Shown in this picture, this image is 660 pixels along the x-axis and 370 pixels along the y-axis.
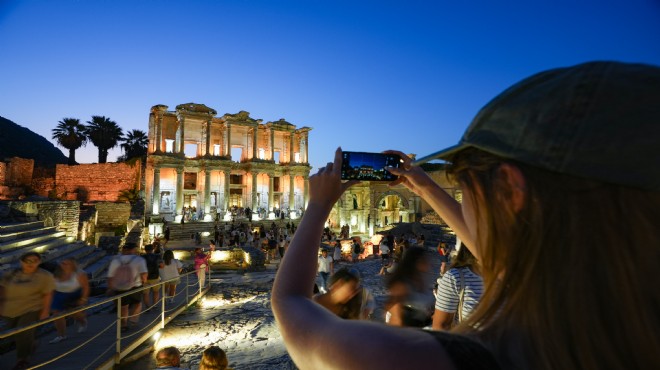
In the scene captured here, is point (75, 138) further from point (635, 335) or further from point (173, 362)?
point (635, 335)

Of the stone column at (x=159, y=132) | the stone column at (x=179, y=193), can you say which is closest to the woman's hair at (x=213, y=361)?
the stone column at (x=179, y=193)

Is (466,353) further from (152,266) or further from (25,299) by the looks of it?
(152,266)

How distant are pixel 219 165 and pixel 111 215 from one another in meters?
11.2

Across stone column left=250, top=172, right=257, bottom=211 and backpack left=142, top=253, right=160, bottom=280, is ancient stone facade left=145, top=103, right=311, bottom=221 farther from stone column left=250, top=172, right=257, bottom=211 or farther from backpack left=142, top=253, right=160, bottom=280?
backpack left=142, top=253, right=160, bottom=280

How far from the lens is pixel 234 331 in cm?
737

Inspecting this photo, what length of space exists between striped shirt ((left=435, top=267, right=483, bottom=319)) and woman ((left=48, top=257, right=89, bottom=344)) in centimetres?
622

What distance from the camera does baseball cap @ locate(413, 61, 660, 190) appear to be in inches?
21.4

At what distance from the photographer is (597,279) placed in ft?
1.92

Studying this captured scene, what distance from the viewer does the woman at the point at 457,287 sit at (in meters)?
2.96

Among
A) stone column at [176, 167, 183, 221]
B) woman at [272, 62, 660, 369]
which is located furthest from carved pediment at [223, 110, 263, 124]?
woman at [272, 62, 660, 369]

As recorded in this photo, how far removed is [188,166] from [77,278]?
31666mm

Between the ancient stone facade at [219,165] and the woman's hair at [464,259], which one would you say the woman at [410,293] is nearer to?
the woman's hair at [464,259]

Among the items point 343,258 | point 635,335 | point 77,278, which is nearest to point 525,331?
point 635,335

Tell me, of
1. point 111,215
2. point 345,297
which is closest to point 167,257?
point 345,297
